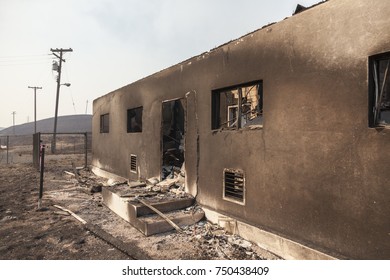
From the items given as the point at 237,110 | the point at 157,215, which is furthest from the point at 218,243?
the point at 237,110

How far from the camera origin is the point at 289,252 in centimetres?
482

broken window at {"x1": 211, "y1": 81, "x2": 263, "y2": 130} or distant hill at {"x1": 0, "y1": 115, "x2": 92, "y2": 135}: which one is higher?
distant hill at {"x1": 0, "y1": 115, "x2": 92, "y2": 135}

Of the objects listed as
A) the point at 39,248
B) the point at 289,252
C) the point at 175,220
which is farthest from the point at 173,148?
the point at 289,252

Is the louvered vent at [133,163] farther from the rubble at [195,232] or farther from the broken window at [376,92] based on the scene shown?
the broken window at [376,92]

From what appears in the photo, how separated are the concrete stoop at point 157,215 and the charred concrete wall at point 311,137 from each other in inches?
20.1

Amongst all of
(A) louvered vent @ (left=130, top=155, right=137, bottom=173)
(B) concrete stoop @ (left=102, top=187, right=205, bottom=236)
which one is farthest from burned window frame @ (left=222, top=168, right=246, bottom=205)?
(A) louvered vent @ (left=130, top=155, right=137, bottom=173)

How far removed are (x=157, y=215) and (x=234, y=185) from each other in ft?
6.97

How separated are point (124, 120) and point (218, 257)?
8.37 m

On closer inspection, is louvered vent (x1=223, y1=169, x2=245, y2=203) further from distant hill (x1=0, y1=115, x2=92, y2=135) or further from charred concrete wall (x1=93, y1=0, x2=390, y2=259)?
distant hill (x1=0, y1=115, x2=92, y2=135)

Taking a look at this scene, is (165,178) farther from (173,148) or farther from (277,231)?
(277,231)

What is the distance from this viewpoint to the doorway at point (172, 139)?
30.7 feet

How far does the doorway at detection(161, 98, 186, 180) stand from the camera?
9.35 m

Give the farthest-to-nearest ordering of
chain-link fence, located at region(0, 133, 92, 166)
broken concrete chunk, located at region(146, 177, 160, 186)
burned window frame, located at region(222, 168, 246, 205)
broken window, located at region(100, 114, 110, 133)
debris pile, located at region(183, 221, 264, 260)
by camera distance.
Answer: chain-link fence, located at region(0, 133, 92, 166) → broken window, located at region(100, 114, 110, 133) → broken concrete chunk, located at region(146, 177, 160, 186) → burned window frame, located at region(222, 168, 246, 205) → debris pile, located at region(183, 221, 264, 260)

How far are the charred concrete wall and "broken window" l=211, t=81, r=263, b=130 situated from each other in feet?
0.65
